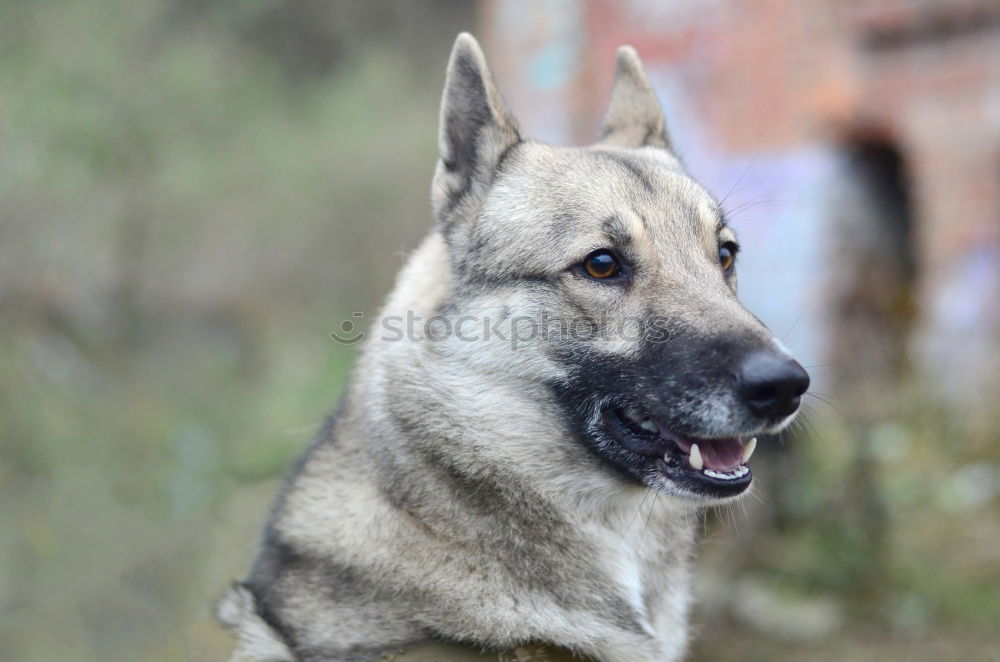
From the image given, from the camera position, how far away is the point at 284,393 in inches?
397

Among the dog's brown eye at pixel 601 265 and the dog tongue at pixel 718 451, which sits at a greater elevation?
the dog's brown eye at pixel 601 265

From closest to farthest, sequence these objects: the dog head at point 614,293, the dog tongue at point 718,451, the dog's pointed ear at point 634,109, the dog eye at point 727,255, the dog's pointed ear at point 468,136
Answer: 1. the dog head at point 614,293
2. the dog tongue at point 718,451
3. the dog's pointed ear at point 468,136
4. the dog eye at point 727,255
5. the dog's pointed ear at point 634,109

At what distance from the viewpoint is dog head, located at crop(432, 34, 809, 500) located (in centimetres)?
290

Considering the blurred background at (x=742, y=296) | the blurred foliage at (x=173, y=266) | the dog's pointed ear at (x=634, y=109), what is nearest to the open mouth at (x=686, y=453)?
the blurred background at (x=742, y=296)

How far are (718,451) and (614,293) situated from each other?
24.5 inches

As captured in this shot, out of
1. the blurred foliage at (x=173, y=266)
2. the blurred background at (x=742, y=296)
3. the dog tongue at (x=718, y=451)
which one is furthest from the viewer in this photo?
the blurred foliage at (x=173, y=266)

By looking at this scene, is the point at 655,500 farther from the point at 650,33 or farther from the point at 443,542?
the point at 650,33

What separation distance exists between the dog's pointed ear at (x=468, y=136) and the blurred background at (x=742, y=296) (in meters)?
1.40

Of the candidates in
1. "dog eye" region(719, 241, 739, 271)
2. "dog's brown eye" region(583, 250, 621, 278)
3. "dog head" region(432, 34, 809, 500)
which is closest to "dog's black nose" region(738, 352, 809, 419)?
"dog head" region(432, 34, 809, 500)

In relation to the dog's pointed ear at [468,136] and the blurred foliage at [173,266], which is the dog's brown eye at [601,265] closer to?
the dog's pointed ear at [468,136]

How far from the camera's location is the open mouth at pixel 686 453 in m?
2.98

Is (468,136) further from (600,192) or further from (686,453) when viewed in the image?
(686,453)

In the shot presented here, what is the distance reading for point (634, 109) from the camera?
162 inches
